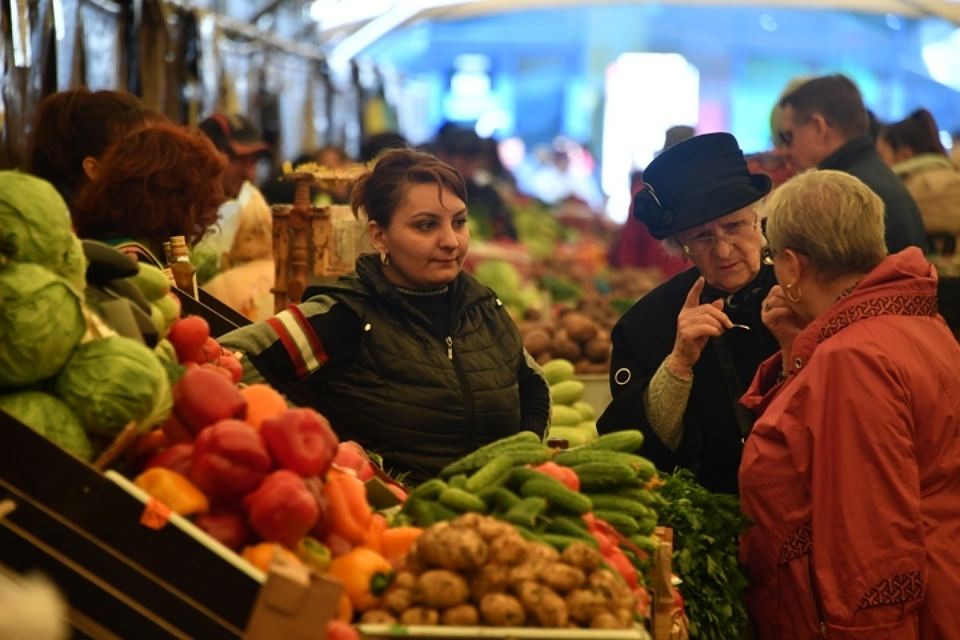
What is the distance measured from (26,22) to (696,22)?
2683 cm

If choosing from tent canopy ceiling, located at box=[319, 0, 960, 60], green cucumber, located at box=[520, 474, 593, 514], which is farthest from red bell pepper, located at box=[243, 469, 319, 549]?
tent canopy ceiling, located at box=[319, 0, 960, 60]

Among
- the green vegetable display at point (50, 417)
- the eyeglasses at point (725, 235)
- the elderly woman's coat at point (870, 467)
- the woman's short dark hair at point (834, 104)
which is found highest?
the woman's short dark hair at point (834, 104)

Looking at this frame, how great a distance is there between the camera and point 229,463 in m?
2.52

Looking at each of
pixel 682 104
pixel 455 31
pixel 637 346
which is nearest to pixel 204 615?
pixel 637 346

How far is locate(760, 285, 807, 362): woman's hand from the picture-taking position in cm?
412

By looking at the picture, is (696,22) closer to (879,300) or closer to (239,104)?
(239,104)

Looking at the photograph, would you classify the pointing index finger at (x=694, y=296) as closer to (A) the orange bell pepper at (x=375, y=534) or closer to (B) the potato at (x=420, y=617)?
(A) the orange bell pepper at (x=375, y=534)

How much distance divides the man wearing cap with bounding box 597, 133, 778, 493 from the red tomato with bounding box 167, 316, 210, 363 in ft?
5.48

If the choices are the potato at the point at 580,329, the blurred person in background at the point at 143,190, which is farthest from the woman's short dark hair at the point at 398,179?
the potato at the point at 580,329

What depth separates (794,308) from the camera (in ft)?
13.1

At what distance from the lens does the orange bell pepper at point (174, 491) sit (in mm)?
2469

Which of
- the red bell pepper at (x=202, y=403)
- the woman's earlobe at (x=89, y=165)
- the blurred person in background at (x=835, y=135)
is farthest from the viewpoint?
the blurred person in background at (x=835, y=135)

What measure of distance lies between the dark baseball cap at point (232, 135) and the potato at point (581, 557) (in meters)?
4.22

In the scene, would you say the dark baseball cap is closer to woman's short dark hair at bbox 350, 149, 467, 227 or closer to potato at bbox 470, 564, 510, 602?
woman's short dark hair at bbox 350, 149, 467, 227
